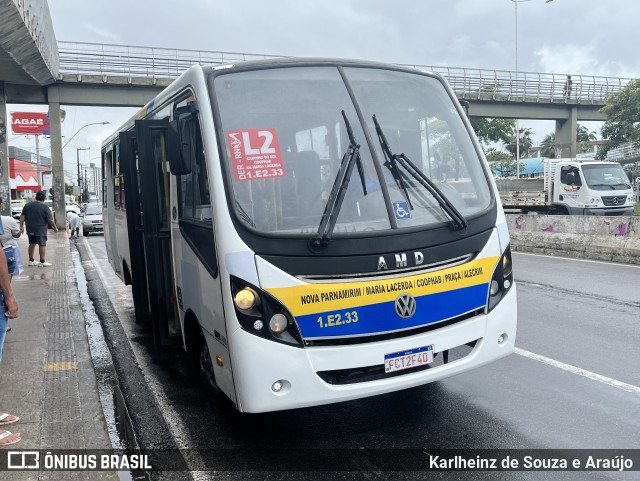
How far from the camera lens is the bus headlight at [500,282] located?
4.45 meters

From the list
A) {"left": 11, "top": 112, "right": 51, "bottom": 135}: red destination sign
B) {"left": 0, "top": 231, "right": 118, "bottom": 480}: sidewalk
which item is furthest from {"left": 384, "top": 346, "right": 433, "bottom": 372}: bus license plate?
{"left": 11, "top": 112, "right": 51, "bottom": 135}: red destination sign

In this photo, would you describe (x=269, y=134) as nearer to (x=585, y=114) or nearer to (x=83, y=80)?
(x=83, y=80)

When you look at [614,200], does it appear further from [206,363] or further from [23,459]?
[23,459]

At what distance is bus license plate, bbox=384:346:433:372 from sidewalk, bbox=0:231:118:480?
1856mm

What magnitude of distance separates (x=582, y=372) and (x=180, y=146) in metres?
4.10

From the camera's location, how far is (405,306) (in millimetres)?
3949

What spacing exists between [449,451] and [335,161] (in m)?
2.14

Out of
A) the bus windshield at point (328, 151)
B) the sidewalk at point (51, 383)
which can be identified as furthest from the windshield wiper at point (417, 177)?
the sidewalk at point (51, 383)

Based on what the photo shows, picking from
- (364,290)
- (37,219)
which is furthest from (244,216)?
(37,219)

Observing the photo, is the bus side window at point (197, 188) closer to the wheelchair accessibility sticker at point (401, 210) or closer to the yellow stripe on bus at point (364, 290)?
the yellow stripe on bus at point (364, 290)

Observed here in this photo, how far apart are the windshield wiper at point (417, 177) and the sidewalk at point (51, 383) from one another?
2772 mm

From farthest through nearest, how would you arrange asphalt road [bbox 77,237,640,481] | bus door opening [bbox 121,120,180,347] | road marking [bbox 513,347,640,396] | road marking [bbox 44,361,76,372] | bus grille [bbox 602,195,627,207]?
bus grille [bbox 602,195,627,207] → road marking [bbox 44,361,76,372] → bus door opening [bbox 121,120,180,347] → road marking [bbox 513,347,640,396] → asphalt road [bbox 77,237,640,481]

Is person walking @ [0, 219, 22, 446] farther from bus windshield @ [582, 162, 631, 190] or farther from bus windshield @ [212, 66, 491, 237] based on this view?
bus windshield @ [582, 162, 631, 190]

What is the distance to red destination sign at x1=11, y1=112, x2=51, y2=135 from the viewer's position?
3148 centimetres
